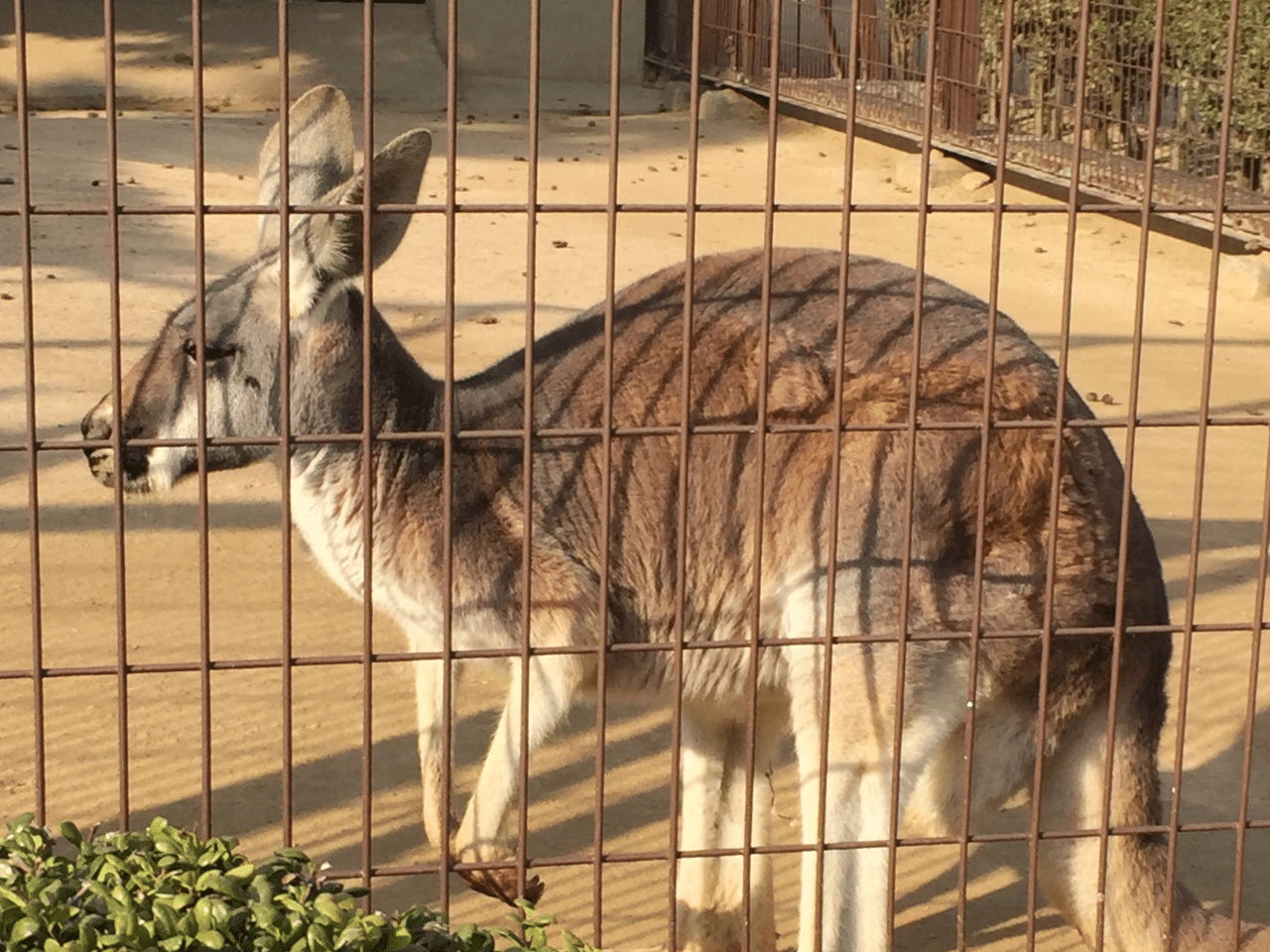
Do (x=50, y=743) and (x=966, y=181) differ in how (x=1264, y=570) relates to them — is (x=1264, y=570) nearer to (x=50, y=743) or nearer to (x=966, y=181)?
(x=50, y=743)

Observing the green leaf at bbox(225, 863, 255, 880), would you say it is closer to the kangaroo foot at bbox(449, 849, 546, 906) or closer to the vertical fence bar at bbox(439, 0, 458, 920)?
the vertical fence bar at bbox(439, 0, 458, 920)

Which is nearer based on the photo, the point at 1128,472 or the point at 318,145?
the point at 1128,472

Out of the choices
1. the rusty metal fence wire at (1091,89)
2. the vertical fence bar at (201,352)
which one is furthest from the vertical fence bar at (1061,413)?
the rusty metal fence wire at (1091,89)

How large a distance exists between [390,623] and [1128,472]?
3038 mm

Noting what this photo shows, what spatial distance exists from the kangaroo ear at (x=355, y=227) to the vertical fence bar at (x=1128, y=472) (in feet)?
3.77

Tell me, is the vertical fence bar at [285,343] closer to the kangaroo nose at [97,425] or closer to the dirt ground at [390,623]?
the dirt ground at [390,623]

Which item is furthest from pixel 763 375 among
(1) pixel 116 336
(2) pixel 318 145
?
(2) pixel 318 145

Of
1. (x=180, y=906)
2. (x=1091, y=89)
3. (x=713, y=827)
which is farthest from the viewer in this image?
(x=1091, y=89)

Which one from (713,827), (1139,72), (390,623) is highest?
(1139,72)

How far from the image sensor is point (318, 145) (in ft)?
11.6

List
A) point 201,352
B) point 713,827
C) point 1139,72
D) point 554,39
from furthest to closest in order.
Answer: point 554,39
point 1139,72
point 713,827
point 201,352

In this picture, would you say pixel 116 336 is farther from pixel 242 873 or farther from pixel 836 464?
pixel 836 464

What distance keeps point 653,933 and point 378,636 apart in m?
1.75

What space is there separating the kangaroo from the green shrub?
896mm
